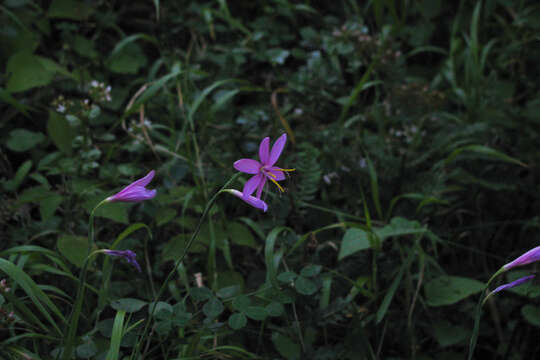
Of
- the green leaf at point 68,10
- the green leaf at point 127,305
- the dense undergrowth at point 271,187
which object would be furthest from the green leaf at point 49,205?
the green leaf at point 68,10

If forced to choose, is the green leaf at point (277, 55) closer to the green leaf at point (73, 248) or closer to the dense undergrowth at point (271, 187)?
the dense undergrowth at point (271, 187)

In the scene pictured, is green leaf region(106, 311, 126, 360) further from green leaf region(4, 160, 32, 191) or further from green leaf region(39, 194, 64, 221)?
green leaf region(4, 160, 32, 191)

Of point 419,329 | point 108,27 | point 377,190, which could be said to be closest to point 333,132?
point 377,190

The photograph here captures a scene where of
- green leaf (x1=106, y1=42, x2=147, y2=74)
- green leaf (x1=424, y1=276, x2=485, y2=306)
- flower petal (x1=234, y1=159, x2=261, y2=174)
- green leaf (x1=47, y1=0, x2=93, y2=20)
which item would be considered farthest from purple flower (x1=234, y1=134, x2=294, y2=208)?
green leaf (x1=47, y1=0, x2=93, y2=20)

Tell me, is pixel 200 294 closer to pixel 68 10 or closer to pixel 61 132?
pixel 61 132

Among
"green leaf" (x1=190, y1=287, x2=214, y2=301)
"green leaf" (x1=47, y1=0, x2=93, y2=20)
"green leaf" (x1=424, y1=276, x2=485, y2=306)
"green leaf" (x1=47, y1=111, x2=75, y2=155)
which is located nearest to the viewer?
"green leaf" (x1=190, y1=287, x2=214, y2=301)

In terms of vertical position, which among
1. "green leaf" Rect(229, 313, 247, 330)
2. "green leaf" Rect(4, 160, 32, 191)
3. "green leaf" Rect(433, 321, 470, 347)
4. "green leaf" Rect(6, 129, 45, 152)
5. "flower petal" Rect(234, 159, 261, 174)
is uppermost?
"flower petal" Rect(234, 159, 261, 174)
